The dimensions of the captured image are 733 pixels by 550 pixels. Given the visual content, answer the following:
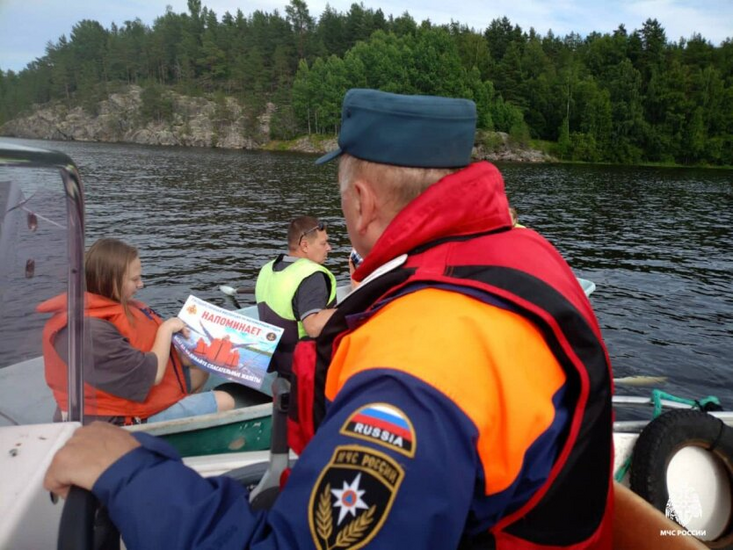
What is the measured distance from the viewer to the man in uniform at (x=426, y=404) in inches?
46.1

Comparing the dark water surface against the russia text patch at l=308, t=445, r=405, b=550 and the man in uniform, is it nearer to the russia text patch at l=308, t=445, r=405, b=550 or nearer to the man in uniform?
the man in uniform

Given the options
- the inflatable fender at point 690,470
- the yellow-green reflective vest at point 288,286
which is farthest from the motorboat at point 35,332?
the yellow-green reflective vest at point 288,286

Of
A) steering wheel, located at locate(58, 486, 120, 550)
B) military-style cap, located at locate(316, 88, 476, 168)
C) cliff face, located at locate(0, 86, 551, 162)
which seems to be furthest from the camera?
cliff face, located at locate(0, 86, 551, 162)

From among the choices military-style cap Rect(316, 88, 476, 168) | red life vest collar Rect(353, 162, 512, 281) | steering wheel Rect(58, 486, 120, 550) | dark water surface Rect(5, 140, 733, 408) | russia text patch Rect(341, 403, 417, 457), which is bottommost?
dark water surface Rect(5, 140, 733, 408)

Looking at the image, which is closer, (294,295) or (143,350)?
(143,350)

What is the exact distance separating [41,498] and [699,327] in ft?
43.3

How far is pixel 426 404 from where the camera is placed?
116 cm

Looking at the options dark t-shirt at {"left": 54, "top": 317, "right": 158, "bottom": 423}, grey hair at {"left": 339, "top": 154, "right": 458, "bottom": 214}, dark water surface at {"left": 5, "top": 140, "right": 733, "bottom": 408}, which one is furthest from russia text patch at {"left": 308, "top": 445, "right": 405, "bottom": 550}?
dark t-shirt at {"left": 54, "top": 317, "right": 158, "bottom": 423}

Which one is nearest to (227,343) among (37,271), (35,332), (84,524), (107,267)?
(107,267)

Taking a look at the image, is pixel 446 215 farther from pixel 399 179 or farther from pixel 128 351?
pixel 128 351

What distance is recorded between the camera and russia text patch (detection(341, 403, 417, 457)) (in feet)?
3.81

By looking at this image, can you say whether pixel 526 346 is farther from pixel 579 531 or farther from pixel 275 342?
pixel 275 342

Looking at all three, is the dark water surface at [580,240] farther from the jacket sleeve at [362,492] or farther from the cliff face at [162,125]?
the cliff face at [162,125]

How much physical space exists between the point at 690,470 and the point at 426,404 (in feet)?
11.9
